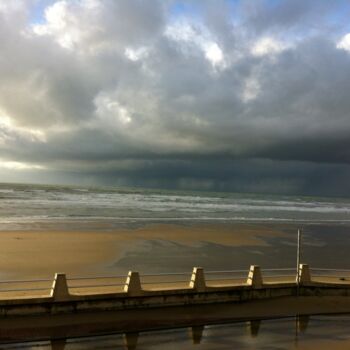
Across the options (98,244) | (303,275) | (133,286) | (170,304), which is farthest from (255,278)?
(98,244)

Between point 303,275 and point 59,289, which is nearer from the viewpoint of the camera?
point 59,289

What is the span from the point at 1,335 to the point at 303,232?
3087 cm

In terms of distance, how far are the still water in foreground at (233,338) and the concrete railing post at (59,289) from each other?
1.67m

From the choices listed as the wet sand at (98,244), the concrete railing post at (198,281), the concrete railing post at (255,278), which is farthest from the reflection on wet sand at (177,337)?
the wet sand at (98,244)

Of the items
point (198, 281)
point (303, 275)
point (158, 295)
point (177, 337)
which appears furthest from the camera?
point (303, 275)

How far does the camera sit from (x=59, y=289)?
35.1ft

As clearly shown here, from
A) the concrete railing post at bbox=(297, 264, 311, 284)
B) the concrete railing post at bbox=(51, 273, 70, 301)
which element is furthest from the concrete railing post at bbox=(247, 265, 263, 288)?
the concrete railing post at bbox=(51, 273, 70, 301)

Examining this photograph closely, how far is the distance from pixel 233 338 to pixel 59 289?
161 inches

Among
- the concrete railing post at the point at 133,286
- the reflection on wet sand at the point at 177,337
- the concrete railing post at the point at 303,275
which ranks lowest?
the reflection on wet sand at the point at 177,337

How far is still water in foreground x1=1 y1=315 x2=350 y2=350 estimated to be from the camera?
900 centimetres

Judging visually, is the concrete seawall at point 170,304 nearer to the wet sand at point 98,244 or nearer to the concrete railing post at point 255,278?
the concrete railing post at point 255,278

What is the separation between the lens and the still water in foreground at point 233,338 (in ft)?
29.5

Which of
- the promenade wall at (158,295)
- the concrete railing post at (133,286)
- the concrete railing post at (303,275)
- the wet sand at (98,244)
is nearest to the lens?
the promenade wall at (158,295)

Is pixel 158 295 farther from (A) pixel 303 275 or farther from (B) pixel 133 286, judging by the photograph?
(A) pixel 303 275
